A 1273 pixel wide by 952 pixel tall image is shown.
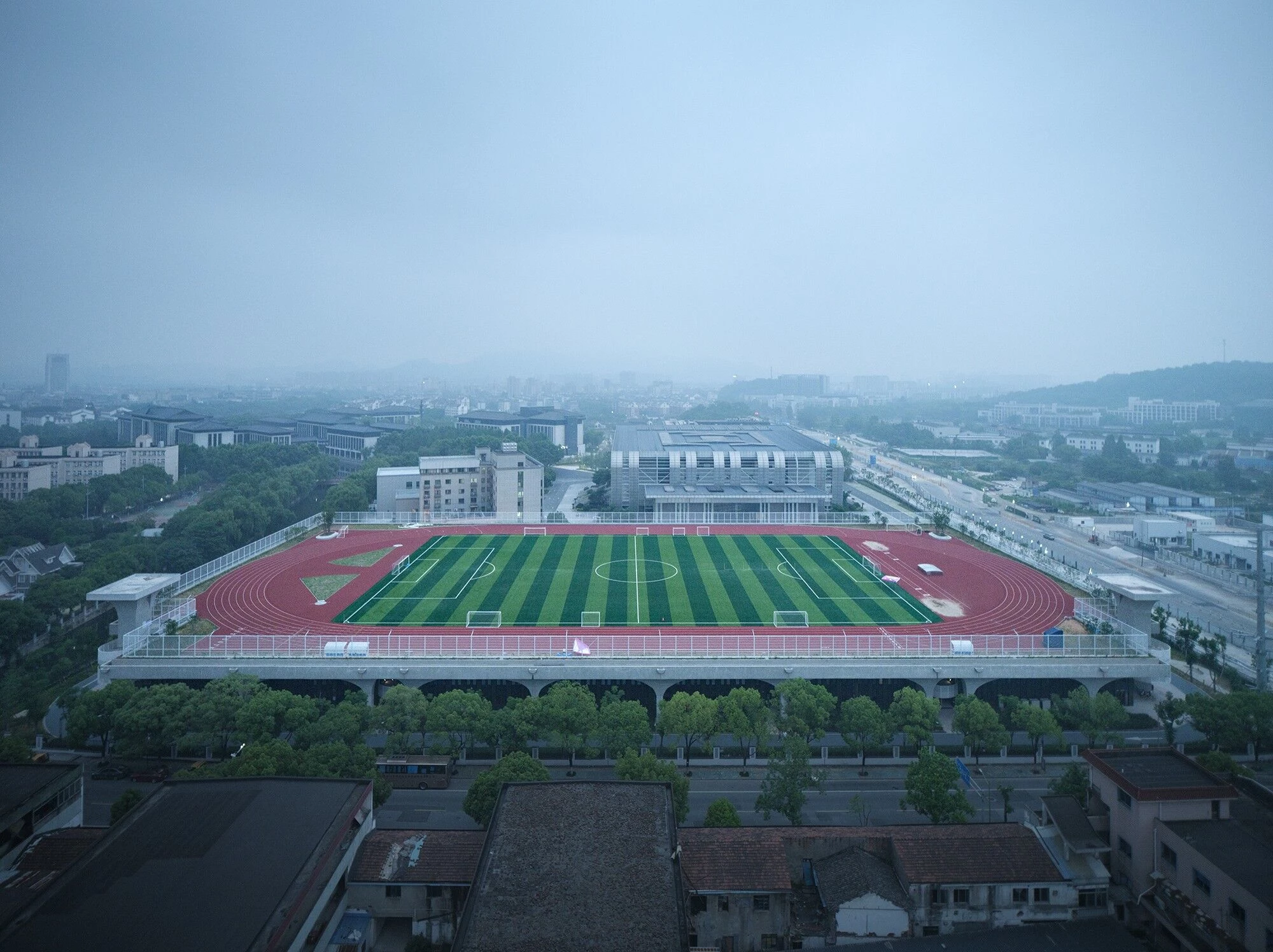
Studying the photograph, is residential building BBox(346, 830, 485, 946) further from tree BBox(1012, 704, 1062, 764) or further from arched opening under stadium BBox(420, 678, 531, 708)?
tree BBox(1012, 704, 1062, 764)

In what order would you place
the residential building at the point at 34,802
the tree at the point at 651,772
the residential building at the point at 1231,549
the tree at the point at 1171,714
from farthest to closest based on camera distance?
the residential building at the point at 1231,549, the tree at the point at 1171,714, the tree at the point at 651,772, the residential building at the point at 34,802

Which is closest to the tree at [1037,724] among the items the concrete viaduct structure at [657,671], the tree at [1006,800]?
the tree at [1006,800]

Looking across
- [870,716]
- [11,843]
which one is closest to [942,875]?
[870,716]

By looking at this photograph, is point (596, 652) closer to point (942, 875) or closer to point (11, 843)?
point (942, 875)

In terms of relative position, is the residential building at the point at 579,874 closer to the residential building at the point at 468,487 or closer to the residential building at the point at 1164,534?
the residential building at the point at 468,487

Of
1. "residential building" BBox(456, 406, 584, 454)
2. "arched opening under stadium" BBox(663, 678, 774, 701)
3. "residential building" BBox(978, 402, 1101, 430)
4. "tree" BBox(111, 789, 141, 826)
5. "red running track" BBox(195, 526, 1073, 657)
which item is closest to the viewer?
"tree" BBox(111, 789, 141, 826)

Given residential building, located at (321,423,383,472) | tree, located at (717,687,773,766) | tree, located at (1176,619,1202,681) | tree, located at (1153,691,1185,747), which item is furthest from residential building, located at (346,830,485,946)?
residential building, located at (321,423,383,472)

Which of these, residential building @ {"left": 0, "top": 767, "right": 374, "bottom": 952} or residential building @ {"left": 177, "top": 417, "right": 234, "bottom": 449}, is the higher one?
residential building @ {"left": 177, "top": 417, "right": 234, "bottom": 449}
